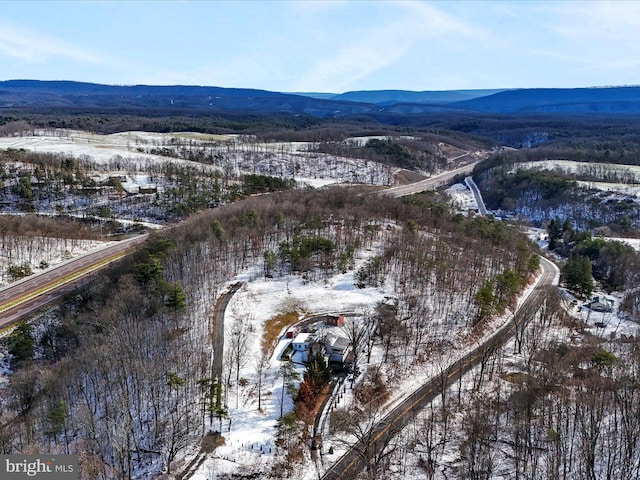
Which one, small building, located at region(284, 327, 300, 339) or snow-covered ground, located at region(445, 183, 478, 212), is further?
snow-covered ground, located at region(445, 183, 478, 212)

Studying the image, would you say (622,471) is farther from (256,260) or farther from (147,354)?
(256,260)

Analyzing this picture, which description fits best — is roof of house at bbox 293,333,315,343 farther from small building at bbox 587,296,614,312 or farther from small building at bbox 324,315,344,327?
small building at bbox 587,296,614,312

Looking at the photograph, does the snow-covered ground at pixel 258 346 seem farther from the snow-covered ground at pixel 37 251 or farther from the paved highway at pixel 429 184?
the paved highway at pixel 429 184

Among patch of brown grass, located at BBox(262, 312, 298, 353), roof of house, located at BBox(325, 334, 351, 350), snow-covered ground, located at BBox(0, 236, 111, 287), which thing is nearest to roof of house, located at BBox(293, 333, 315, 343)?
roof of house, located at BBox(325, 334, 351, 350)

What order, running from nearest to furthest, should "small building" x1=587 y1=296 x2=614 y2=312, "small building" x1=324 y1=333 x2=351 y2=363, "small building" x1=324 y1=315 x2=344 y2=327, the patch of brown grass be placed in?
"small building" x1=324 y1=333 x2=351 y2=363 → the patch of brown grass → "small building" x1=324 y1=315 x2=344 y2=327 → "small building" x1=587 y1=296 x2=614 y2=312

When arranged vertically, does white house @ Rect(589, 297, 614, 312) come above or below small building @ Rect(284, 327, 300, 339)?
below

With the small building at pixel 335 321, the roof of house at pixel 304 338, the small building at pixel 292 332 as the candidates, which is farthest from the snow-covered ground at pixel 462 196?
the roof of house at pixel 304 338
